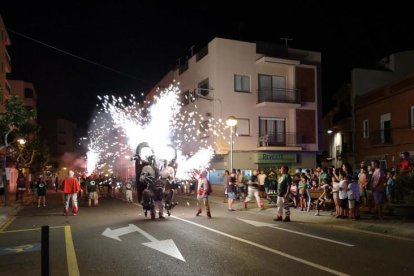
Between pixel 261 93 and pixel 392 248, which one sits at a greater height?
pixel 261 93

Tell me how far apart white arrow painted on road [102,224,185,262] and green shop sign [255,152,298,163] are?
20329mm

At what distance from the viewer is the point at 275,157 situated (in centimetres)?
3422

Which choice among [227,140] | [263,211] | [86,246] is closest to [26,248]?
[86,246]

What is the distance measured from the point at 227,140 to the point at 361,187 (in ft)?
53.8

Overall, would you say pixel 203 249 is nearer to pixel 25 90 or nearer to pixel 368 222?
pixel 368 222

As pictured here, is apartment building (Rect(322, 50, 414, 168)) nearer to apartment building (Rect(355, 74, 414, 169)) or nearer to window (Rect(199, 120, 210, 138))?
apartment building (Rect(355, 74, 414, 169))

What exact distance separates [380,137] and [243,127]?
9754mm

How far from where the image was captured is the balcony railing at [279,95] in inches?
1345

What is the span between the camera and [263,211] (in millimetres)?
19375

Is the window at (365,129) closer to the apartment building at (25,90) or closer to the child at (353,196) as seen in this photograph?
the child at (353,196)

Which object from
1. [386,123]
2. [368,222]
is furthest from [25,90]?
[368,222]

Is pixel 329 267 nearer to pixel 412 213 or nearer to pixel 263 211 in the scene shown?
pixel 412 213

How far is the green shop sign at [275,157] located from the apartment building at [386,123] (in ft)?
17.3

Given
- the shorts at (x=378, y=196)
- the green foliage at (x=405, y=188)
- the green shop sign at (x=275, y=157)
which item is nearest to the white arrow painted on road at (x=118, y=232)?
the shorts at (x=378, y=196)
